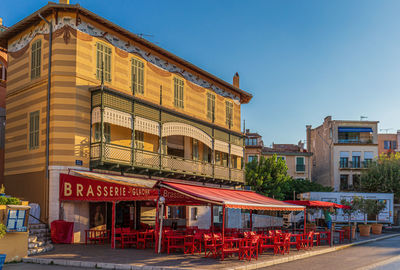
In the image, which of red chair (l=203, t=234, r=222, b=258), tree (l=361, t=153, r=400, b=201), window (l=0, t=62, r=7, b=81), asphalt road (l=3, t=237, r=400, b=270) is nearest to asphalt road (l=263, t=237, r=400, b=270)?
asphalt road (l=3, t=237, r=400, b=270)

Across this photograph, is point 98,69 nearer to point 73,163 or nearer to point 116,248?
point 73,163

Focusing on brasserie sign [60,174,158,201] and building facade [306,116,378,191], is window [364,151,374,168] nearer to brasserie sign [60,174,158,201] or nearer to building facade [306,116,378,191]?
building facade [306,116,378,191]

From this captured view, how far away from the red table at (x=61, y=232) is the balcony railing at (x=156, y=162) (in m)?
3.36

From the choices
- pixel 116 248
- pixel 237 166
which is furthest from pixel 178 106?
pixel 116 248

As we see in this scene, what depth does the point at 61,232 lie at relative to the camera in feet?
66.4

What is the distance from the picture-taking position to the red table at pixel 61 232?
797 inches

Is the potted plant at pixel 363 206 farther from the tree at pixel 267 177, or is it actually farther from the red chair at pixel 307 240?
the tree at pixel 267 177

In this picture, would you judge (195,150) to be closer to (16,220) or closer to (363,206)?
(363,206)

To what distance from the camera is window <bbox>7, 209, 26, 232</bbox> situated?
15125 millimetres

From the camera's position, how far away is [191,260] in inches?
619

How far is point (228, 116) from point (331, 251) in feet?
49.1

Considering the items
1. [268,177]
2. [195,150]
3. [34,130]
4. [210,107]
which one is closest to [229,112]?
[210,107]

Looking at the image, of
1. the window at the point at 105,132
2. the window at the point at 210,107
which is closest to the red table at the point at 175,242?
the window at the point at 105,132

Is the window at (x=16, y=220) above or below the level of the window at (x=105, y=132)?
below
